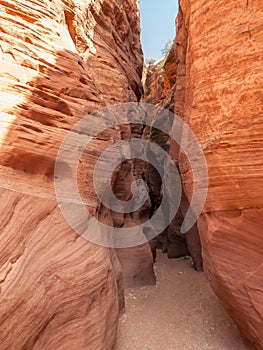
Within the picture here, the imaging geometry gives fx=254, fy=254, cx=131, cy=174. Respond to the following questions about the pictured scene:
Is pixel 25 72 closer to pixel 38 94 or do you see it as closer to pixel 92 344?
pixel 38 94

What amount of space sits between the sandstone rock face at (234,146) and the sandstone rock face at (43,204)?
235cm

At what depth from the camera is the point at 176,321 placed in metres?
6.22

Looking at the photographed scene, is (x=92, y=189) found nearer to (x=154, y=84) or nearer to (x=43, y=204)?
(x=43, y=204)

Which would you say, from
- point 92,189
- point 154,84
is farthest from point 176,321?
point 154,84

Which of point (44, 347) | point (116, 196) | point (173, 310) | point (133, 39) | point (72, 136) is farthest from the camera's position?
point (133, 39)

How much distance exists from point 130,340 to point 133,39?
14.1 metres

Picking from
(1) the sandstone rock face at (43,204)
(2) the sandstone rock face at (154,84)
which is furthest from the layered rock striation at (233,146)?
(2) the sandstone rock face at (154,84)

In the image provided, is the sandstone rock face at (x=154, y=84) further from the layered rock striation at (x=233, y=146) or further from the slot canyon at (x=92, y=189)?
the layered rock striation at (x=233, y=146)

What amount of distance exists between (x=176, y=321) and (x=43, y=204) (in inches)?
175

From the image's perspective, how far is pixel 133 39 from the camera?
46.3ft

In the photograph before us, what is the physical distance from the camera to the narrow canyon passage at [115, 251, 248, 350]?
5.32 metres

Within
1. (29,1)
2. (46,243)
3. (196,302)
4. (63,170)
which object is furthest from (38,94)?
(196,302)

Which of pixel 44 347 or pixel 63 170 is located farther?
pixel 63 170

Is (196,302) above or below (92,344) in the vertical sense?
below
